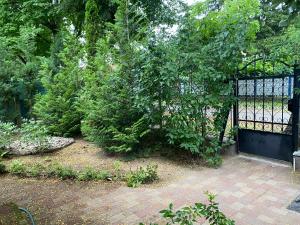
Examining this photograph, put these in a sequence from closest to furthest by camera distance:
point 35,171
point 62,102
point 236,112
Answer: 1. point 35,171
2. point 236,112
3. point 62,102

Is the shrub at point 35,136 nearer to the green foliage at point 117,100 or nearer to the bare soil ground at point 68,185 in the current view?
the bare soil ground at point 68,185

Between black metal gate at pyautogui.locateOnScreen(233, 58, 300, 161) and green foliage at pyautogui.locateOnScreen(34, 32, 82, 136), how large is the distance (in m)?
3.91

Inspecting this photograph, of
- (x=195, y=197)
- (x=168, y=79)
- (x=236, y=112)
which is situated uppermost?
(x=168, y=79)

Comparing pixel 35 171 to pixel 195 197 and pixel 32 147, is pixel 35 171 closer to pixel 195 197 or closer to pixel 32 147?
pixel 32 147

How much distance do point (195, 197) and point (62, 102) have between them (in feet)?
15.1

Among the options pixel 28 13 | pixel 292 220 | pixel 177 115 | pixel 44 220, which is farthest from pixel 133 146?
pixel 28 13

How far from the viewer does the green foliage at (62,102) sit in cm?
715

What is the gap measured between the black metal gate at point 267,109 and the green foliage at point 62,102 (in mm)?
3907

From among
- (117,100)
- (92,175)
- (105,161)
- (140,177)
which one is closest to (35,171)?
(92,175)

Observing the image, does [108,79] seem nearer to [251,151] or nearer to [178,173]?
[178,173]

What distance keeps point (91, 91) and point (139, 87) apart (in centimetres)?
120

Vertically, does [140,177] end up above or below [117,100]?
below

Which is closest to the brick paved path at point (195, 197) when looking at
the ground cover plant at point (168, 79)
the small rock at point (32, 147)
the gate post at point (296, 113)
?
the gate post at point (296, 113)

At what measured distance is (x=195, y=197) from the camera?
3.76 meters
